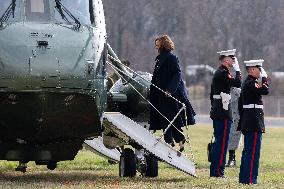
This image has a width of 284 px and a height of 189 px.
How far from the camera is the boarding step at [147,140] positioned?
17.0 m

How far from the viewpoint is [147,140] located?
1736cm

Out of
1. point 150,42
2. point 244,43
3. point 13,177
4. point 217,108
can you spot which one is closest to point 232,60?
point 217,108

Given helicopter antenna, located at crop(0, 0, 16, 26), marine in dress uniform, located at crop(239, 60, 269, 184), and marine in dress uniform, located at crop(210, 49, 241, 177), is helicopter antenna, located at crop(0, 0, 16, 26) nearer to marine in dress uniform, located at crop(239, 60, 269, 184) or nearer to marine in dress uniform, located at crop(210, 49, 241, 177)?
marine in dress uniform, located at crop(239, 60, 269, 184)

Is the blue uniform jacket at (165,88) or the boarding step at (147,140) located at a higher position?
the blue uniform jacket at (165,88)

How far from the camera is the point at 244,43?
7719 centimetres

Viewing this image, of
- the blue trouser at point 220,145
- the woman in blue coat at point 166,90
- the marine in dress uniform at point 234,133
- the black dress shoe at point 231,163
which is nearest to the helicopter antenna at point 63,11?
the woman in blue coat at point 166,90

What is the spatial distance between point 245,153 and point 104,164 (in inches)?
224

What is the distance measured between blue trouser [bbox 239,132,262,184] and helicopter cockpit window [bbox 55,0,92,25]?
3.05m

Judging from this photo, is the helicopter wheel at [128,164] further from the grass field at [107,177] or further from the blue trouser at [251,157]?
the blue trouser at [251,157]

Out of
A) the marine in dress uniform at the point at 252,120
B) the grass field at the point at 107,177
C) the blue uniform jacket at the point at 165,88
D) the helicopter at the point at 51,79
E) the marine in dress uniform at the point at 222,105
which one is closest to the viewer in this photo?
the helicopter at the point at 51,79

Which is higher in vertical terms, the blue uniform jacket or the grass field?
the blue uniform jacket

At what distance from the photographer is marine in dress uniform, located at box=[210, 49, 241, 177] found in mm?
17953

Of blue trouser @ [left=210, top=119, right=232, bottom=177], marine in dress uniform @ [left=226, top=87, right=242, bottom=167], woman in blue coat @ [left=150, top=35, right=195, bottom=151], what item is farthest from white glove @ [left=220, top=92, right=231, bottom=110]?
marine in dress uniform @ [left=226, top=87, right=242, bottom=167]

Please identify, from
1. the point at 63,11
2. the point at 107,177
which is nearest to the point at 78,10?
the point at 63,11
